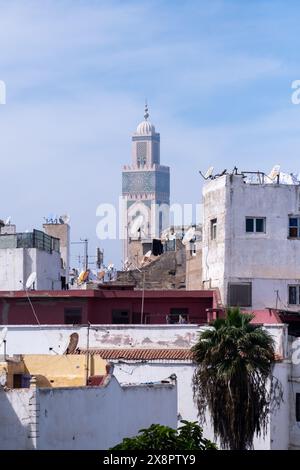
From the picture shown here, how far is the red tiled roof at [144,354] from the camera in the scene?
5897 centimetres

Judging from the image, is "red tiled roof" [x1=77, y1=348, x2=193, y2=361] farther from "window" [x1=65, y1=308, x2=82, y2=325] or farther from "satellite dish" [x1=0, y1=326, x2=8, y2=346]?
"window" [x1=65, y1=308, x2=82, y2=325]

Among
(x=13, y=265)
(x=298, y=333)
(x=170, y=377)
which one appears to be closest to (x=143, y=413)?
(x=170, y=377)

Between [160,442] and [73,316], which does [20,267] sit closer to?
[73,316]

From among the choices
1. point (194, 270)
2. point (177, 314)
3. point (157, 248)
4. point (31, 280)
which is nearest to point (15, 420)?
point (177, 314)

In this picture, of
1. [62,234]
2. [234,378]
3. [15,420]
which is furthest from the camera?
[62,234]

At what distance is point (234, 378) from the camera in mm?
53875

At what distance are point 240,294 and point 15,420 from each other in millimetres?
23775

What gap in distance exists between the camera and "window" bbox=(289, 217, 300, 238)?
222 ft

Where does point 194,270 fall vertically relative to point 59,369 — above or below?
above

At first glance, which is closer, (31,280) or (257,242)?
(257,242)

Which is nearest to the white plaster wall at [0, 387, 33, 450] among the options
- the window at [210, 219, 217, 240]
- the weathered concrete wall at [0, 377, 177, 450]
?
the weathered concrete wall at [0, 377, 177, 450]

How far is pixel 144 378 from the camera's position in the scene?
5809cm
